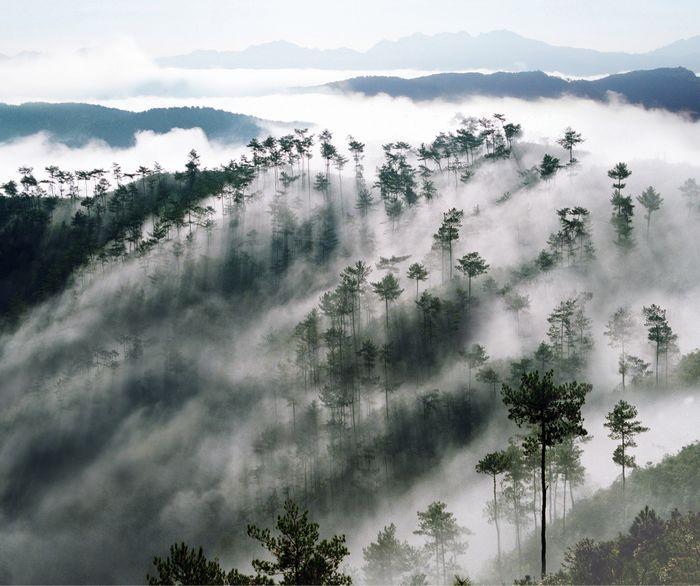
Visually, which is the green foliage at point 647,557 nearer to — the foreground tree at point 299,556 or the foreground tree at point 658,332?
the foreground tree at point 299,556

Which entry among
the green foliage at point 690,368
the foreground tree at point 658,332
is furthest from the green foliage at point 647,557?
the green foliage at point 690,368

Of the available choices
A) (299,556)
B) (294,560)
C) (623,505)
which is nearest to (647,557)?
(623,505)

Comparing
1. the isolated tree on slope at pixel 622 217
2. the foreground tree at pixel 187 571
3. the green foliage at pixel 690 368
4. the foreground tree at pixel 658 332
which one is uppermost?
the isolated tree on slope at pixel 622 217

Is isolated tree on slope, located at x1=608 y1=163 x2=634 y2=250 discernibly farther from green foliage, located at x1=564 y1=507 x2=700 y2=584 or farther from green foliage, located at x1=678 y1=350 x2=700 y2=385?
green foliage, located at x1=564 y1=507 x2=700 y2=584

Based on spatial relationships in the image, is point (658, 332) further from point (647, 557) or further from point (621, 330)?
point (647, 557)

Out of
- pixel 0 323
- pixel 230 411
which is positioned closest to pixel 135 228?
pixel 0 323

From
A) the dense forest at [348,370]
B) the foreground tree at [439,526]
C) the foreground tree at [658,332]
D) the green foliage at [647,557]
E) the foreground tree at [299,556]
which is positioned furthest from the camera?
the foreground tree at [658,332]

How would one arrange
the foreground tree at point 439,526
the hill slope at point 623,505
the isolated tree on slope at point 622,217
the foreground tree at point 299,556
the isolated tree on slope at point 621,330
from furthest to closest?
the isolated tree on slope at point 622,217 → the isolated tree on slope at point 621,330 → the foreground tree at point 439,526 → the hill slope at point 623,505 → the foreground tree at point 299,556

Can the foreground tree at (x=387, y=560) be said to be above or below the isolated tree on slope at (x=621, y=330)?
below

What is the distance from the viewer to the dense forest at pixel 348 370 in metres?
72.6

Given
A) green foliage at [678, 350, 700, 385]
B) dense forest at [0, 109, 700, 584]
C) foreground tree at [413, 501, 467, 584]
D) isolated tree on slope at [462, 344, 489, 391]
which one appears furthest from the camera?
isolated tree on slope at [462, 344, 489, 391]

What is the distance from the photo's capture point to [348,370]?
11294 centimetres

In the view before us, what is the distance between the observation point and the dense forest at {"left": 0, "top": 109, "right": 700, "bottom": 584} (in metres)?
72.6

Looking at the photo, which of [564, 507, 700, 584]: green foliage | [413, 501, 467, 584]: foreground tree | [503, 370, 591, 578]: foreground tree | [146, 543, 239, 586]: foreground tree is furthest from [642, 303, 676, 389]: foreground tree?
[146, 543, 239, 586]: foreground tree
